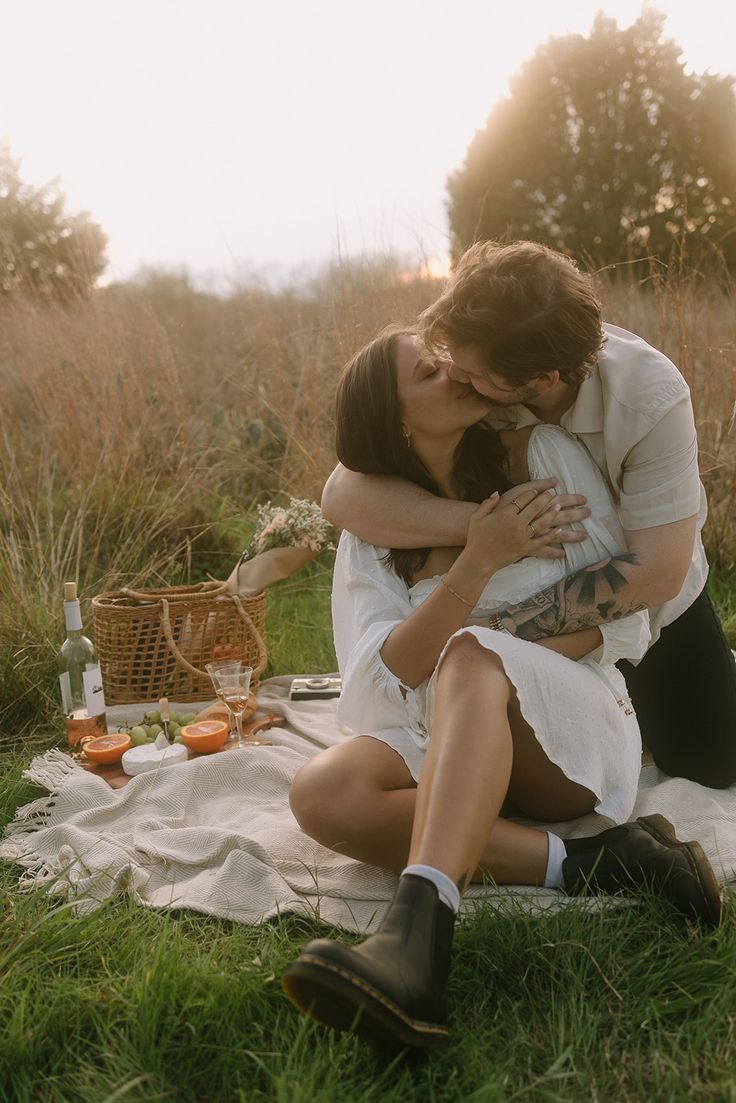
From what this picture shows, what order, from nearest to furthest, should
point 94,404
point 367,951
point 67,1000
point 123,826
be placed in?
point 367,951
point 67,1000
point 123,826
point 94,404

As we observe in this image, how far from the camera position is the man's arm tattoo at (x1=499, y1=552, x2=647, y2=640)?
2008 millimetres

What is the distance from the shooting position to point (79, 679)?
3.05m

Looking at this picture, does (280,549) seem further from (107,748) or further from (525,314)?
(525,314)

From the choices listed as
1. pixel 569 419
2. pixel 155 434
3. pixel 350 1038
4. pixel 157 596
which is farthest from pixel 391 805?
pixel 155 434

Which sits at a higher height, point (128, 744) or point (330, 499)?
point (330, 499)

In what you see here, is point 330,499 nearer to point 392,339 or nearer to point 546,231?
point 392,339

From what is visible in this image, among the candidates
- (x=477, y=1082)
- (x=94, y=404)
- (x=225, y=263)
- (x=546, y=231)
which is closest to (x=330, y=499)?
(x=477, y=1082)

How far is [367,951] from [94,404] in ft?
12.8

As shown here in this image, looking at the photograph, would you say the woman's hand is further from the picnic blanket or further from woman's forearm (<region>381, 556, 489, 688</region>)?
the picnic blanket

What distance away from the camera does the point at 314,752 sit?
115 inches

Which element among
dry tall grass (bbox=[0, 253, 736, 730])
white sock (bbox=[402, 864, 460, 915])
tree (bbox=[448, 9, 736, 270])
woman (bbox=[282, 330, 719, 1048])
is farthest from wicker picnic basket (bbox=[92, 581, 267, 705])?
tree (bbox=[448, 9, 736, 270])

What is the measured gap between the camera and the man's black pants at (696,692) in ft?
8.02

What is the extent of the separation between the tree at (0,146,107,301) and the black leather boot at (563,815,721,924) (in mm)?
4518

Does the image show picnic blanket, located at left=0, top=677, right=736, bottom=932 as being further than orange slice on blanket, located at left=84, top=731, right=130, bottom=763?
No
